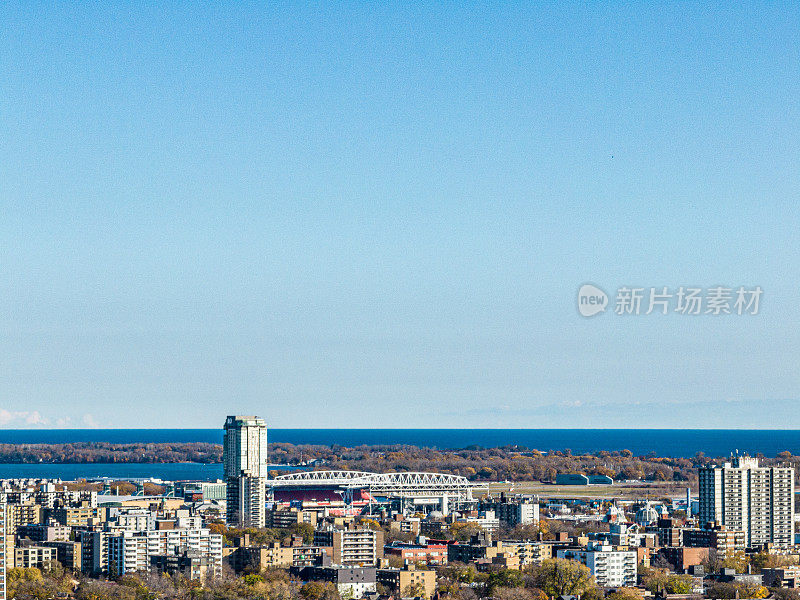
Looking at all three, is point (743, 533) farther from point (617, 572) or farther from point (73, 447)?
point (73, 447)

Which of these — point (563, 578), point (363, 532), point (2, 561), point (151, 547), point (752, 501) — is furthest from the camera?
point (752, 501)

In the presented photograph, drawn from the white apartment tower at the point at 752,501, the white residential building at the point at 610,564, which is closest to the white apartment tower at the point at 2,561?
the white residential building at the point at 610,564

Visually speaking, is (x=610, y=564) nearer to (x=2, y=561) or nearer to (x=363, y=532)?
(x=363, y=532)

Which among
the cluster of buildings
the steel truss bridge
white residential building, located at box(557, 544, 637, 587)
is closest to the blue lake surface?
the steel truss bridge

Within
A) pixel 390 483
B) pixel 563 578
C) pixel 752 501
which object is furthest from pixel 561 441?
pixel 563 578

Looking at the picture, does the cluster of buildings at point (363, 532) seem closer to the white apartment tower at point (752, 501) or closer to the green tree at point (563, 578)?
the white apartment tower at point (752, 501)

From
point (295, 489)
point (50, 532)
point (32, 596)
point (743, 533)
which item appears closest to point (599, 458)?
point (295, 489)

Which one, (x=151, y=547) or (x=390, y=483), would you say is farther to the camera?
(x=390, y=483)
